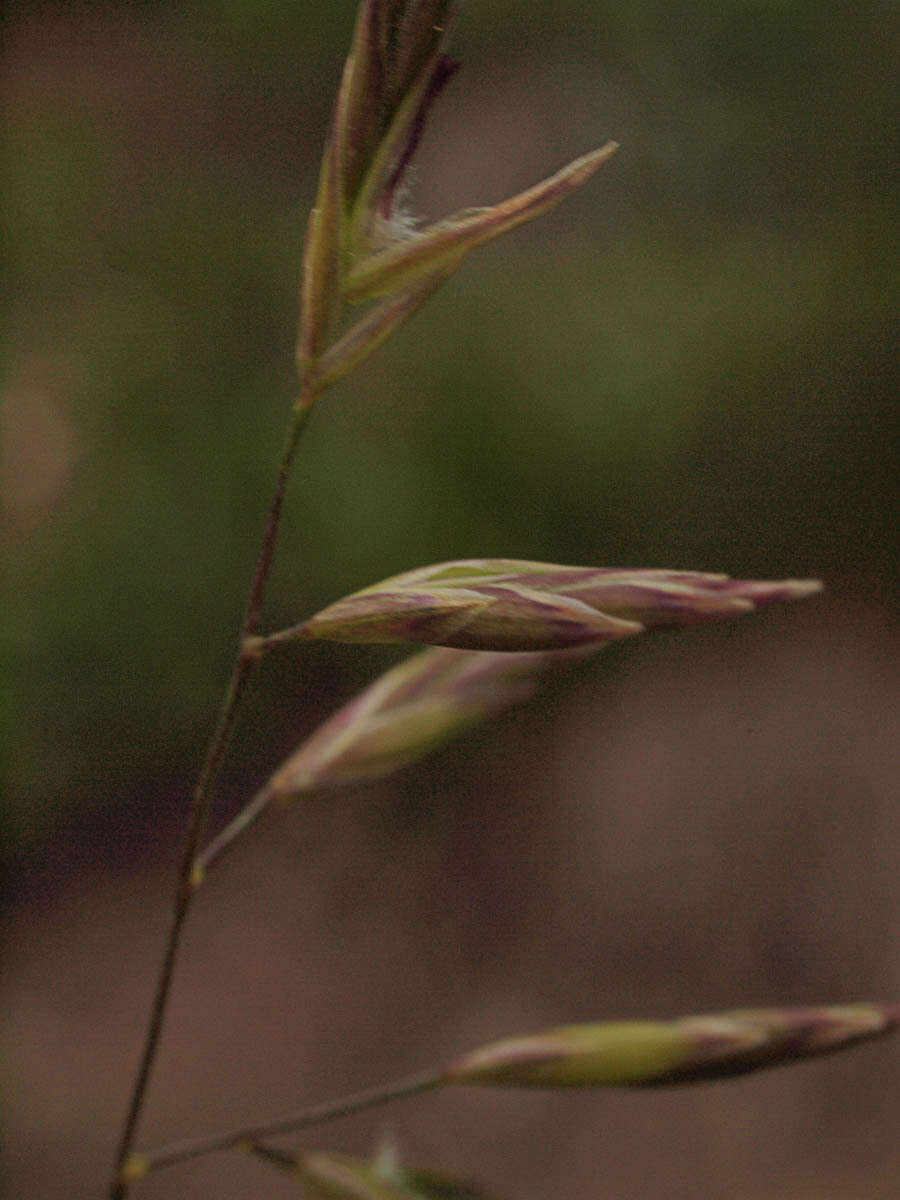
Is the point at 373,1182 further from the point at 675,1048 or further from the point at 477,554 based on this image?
the point at 477,554

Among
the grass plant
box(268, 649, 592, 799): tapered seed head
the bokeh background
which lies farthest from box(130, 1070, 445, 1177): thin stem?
the bokeh background

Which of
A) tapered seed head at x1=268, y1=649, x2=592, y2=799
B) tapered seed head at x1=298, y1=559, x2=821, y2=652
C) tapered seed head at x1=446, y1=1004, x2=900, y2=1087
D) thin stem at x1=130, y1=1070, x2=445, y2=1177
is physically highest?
tapered seed head at x1=298, y1=559, x2=821, y2=652

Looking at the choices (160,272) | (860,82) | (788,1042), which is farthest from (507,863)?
(860,82)

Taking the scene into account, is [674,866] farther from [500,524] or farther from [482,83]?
[482,83]

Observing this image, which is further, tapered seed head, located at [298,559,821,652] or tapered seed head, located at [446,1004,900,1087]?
tapered seed head, located at [446,1004,900,1087]

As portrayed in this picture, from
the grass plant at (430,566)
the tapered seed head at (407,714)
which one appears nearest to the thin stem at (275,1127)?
the grass plant at (430,566)

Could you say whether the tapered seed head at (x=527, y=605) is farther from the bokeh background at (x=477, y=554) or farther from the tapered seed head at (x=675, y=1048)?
the bokeh background at (x=477, y=554)

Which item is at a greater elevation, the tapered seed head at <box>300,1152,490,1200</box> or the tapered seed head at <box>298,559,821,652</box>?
the tapered seed head at <box>298,559,821,652</box>

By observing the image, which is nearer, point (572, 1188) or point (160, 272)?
point (572, 1188)

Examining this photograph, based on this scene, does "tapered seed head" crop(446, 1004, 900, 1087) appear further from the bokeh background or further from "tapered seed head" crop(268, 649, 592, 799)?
the bokeh background
